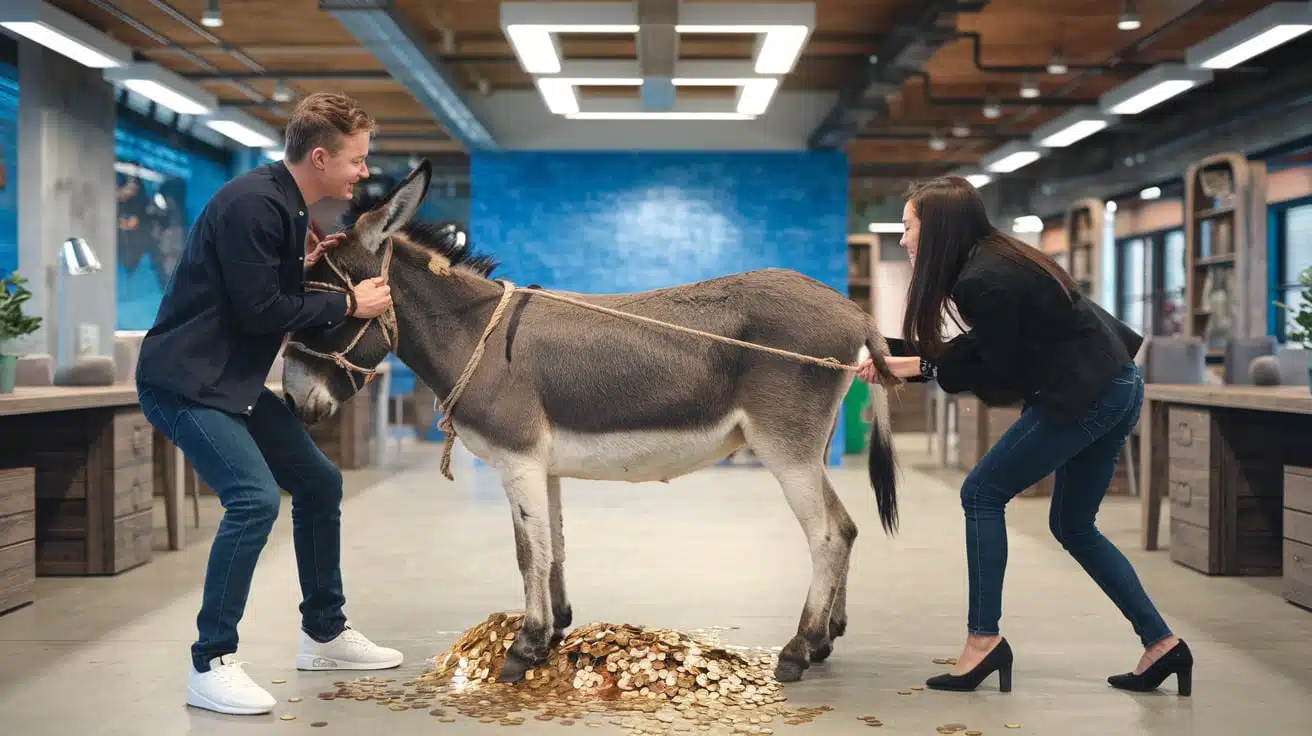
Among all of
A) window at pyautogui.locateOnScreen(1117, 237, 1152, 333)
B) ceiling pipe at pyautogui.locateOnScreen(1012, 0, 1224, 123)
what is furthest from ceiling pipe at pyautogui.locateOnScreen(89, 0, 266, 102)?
window at pyautogui.locateOnScreen(1117, 237, 1152, 333)

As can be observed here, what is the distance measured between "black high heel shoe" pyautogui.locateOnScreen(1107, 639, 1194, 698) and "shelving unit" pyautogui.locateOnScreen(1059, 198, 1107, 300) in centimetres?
885

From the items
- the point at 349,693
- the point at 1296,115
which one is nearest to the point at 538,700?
the point at 349,693

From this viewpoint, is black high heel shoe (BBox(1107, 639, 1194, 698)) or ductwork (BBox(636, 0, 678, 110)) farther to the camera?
ductwork (BBox(636, 0, 678, 110))

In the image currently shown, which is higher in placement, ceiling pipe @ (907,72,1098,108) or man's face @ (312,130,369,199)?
ceiling pipe @ (907,72,1098,108)

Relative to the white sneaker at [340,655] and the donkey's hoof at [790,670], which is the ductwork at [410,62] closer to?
the white sneaker at [340,655]

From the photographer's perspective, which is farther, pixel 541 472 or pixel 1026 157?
pixel 1026 157

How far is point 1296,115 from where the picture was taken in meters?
9.66

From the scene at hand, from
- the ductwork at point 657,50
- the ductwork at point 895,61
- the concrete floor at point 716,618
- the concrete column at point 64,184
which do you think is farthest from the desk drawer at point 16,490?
the ductwork at point 895,61

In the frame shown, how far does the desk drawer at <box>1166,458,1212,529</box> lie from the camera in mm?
5230

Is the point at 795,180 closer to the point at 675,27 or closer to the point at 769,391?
the point at 675,27

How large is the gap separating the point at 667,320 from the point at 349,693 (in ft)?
4.58

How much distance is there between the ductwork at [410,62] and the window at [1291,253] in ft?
24.3

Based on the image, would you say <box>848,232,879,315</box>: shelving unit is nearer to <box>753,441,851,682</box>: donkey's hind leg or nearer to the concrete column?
the concrete column

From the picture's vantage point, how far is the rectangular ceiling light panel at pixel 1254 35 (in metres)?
6.98
